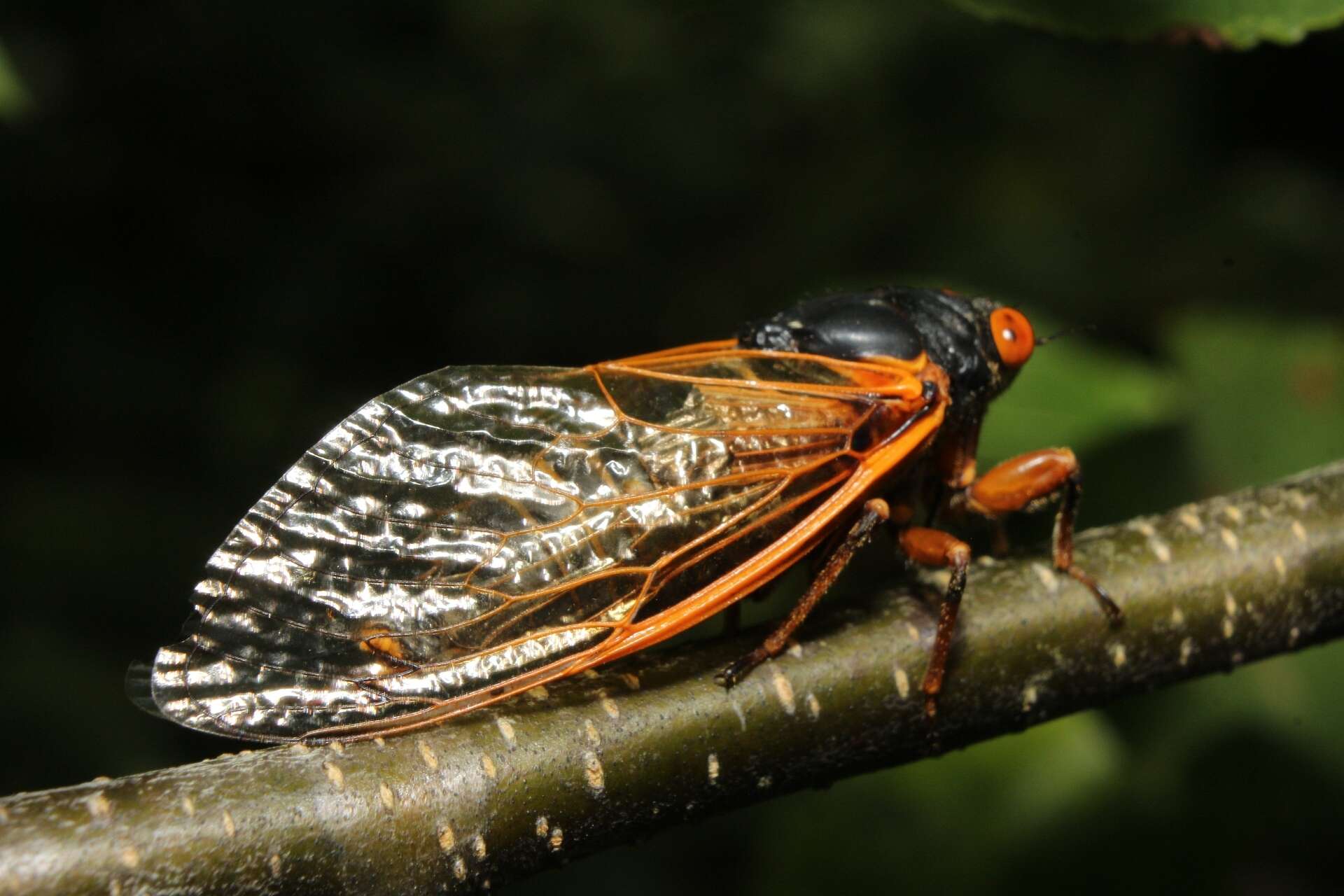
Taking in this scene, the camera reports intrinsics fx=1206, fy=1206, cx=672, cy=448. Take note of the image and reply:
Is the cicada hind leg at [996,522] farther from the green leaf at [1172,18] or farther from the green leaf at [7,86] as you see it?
the green leaf at [7,86]

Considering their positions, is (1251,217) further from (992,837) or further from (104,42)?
(104,42)

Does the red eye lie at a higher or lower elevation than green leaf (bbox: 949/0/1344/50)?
lower

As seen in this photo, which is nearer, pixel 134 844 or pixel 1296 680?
pixel 134 844

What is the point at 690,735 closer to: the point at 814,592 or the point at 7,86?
the point at 814,592

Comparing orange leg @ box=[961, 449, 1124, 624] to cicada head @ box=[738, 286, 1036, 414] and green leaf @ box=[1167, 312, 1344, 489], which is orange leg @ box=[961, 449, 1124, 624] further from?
green leaf @ box=[1167, 312, 1344, 489]

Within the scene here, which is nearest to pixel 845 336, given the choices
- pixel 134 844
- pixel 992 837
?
pixel 992 837

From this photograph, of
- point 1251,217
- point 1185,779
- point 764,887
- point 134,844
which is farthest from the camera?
point 1251,217

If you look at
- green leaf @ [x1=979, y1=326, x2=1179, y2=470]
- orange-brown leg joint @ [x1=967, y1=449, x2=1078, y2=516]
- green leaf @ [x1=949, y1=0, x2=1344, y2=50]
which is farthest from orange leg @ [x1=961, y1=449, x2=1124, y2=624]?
green leaf @ [x1=949, y1=0, x2=1344, y2=50]
